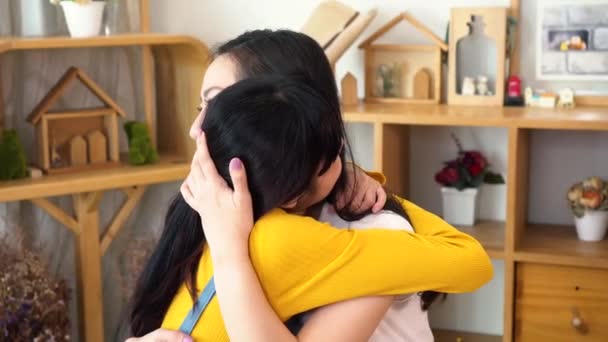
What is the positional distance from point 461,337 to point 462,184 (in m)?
0.46

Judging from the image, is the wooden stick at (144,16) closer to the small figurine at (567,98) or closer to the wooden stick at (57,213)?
the wooden stick at (57,213)

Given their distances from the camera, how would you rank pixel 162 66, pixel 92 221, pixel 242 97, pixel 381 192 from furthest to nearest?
1. pixel 162 66
2. pixel 92 221
3. pixel 381 192
4. pixel 242 97

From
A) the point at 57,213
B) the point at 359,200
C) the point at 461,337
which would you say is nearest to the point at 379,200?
the point at 359,200

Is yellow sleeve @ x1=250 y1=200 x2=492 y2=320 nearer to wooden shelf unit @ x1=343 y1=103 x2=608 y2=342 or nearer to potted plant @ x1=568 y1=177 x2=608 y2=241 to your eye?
wooden shelf unit @ x1=343 y1=103 x2=608 y2=342

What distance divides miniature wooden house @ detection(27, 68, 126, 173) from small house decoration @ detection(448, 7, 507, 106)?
2.94ft

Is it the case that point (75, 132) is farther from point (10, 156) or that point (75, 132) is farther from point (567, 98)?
point (567, 98)

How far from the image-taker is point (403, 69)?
2514mm

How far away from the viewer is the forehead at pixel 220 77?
114 centimetres

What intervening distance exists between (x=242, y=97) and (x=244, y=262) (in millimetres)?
178

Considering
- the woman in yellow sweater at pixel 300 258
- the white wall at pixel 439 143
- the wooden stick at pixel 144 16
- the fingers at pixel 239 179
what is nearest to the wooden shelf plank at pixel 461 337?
the white wall at pixel 439 143

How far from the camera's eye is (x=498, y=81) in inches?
94.1

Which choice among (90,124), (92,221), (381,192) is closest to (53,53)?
(90,124)

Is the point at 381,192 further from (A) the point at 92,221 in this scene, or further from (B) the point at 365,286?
(A) the point at 92,221

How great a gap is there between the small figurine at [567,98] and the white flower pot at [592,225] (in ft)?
0.88
